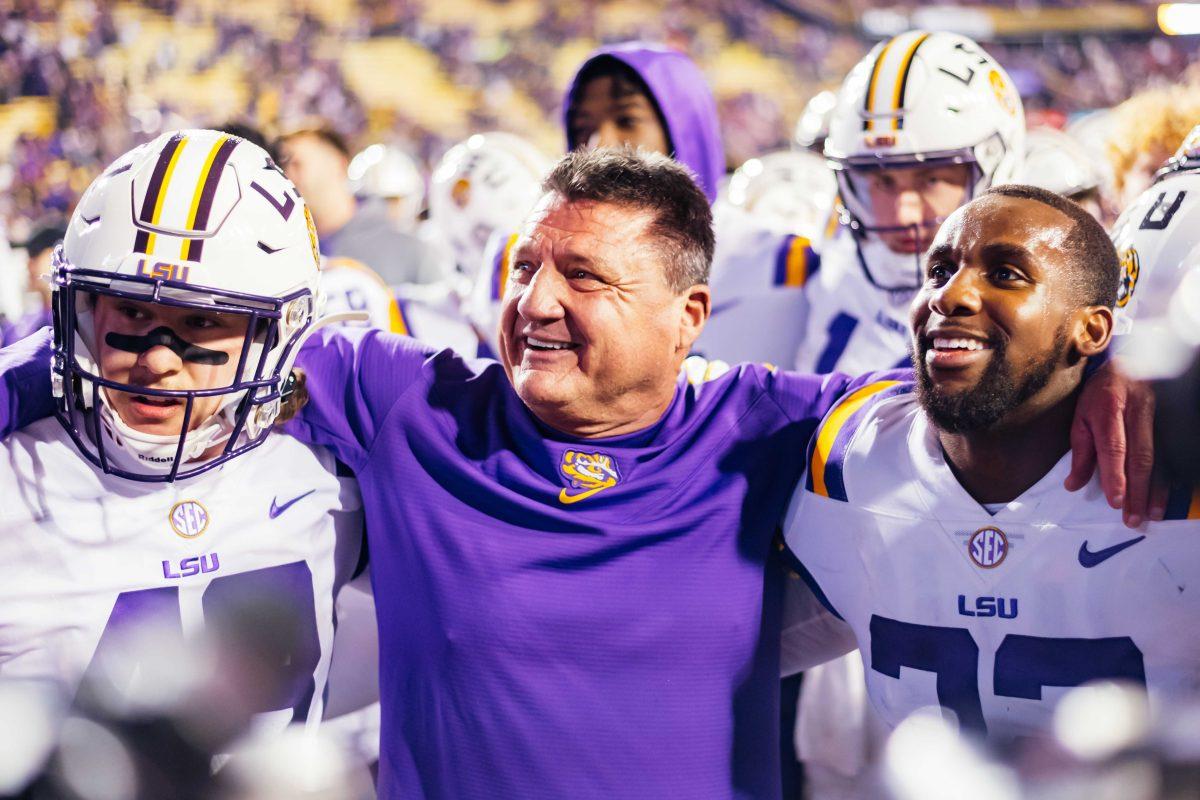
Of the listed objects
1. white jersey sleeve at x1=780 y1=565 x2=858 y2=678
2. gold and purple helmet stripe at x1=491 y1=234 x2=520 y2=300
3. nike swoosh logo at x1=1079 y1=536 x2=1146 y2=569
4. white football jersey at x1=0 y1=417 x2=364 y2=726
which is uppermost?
gold and purple helmet stripe at x1=491 y1=234 x2=520 y2=300

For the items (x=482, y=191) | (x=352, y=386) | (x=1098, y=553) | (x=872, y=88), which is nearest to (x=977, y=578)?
(x=1098, y=553)

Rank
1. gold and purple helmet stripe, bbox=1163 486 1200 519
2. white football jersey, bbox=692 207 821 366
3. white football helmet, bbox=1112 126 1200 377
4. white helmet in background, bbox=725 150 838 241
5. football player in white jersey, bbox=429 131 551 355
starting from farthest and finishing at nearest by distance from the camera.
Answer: white helmet in background, bbox=725 150 838 241, football player in white jersey, bbox=429 131 551 355, white football jersey, bbox=692 207 821 366, white football helmet, bbox=1112 126 1200 377, gold and purple helmet stripe, bbox=1163 486 1200 519

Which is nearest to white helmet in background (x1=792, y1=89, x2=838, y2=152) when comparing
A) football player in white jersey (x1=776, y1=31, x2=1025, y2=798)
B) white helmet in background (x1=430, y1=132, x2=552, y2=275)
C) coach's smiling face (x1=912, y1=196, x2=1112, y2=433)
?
white helmet in background (x1=430, y1=132, x2=552, y2=275)

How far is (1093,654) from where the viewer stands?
1802 millimetres

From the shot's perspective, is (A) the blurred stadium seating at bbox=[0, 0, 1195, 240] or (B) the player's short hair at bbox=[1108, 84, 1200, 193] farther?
(A) the blurred stadium seating at bbox=[0, 0, 1195, 240]

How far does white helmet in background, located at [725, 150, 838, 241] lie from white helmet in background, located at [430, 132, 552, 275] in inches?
42.9

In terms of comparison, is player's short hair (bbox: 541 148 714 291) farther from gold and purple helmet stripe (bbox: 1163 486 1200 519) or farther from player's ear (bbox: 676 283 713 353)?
gold and purple helmet stripe (bbox: 1163 486 1200 519)

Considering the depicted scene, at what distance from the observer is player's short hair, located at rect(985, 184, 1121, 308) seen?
73.6 inches

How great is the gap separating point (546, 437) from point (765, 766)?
2.07 feet

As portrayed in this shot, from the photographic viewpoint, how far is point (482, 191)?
500 cm

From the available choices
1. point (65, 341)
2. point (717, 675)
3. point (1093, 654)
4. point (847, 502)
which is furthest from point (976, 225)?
point (65, 341)

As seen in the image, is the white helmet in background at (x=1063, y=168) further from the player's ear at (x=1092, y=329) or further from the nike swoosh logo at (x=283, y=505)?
the nike swoosh logo at (x=283, y=505)

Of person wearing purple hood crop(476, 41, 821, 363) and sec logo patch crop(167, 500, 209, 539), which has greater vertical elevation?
person wearing purple hood crop(476, 41, 821, 363)

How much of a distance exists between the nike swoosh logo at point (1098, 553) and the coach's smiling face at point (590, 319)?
2.26ft
